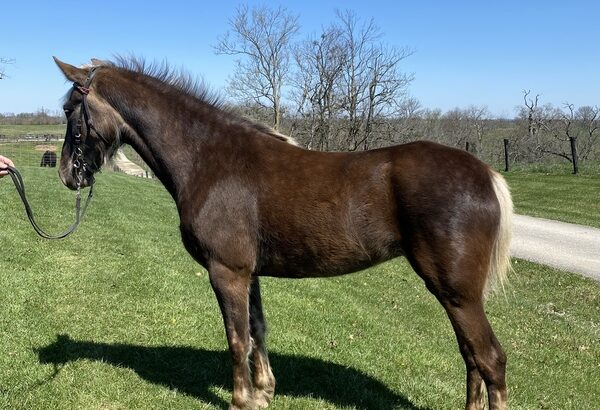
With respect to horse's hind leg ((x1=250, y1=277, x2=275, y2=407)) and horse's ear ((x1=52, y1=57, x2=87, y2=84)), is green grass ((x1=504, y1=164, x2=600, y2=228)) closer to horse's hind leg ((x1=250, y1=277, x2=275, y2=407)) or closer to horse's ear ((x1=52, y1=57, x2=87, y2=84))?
horse's hind leg ((x1=250, y1=277, x2=275, y2=407))

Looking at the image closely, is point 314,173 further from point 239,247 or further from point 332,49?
point 332,49

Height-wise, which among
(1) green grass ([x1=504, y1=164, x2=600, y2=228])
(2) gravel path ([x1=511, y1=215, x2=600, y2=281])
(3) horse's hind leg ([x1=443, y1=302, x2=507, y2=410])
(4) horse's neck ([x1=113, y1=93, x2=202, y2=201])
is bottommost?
(2) gravel path ([x1=511, y1=215, x2=600, y2=281])

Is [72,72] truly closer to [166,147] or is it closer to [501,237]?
[166,147]

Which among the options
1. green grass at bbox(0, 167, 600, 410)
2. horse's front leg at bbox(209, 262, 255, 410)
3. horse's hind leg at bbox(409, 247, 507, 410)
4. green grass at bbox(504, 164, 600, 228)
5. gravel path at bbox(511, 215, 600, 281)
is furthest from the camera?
green grass at bbox(504, 164, 600, 228)

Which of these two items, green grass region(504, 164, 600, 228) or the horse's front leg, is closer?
the horse's front leg

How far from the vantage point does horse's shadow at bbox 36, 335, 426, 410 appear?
14.5 feet

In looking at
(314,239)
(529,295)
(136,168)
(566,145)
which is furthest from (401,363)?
(566,145)

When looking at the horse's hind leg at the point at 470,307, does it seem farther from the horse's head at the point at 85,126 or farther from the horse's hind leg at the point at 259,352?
the horse's head at the point at 85,126

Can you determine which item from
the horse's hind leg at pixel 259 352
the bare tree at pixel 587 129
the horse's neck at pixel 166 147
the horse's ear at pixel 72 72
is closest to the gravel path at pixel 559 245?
the horse's hind leg at pixel 259 352

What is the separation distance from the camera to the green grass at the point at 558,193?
16.5m

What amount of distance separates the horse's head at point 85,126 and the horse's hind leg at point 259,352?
1.67 meters

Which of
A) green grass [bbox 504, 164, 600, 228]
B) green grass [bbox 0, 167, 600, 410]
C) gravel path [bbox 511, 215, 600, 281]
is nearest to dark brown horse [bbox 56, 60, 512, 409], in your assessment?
green grass [bbox 0, 167, 600, 410]

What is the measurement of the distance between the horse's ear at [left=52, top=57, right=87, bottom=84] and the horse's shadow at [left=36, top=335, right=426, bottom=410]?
2.55 meters

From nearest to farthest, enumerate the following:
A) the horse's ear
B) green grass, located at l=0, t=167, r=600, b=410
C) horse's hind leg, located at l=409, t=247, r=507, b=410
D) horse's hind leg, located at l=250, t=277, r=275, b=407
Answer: horse's hind leg, located at l=409, t=247, r=507, b=410 < the horse's ear < horse's hind leg, located at l=250, t=277, r=275, b=407 < green grass, located at l=0, t=167, r=600, b=410
